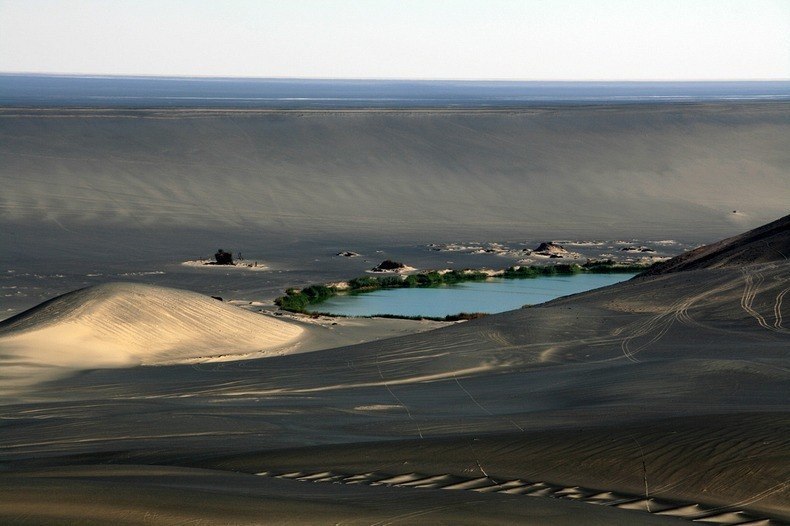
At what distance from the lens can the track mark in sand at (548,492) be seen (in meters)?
7.39

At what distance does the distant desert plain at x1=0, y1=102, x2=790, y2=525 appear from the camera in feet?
25.9

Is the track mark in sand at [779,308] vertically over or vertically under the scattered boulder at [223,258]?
over

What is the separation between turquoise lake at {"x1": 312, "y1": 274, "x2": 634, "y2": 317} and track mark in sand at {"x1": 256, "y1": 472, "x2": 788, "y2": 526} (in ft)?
51.0

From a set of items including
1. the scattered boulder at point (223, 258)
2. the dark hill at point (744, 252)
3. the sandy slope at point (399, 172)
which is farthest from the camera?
the sandy slope at point (399, 172)

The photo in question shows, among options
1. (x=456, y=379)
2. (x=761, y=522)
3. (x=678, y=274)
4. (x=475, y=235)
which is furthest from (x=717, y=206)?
(x=761, y=522)

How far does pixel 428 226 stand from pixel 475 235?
2.41m

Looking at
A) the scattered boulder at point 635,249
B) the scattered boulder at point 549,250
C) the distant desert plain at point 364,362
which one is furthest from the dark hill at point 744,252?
the scattered boulder at point 635,249

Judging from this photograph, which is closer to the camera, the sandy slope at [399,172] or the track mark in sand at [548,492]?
the track mark in sand at [548,492]

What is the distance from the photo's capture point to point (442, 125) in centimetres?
6006

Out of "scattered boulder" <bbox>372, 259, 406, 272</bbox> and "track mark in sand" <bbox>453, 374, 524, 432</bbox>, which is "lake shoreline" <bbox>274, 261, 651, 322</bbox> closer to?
"scattered boulder" <bbox>372, 259, 406, 272</bbox>

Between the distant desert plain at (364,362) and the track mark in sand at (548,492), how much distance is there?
27 mm

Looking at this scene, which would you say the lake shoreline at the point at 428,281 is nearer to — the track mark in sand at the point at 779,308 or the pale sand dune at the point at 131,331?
the pale sand dune at the point at 131,331

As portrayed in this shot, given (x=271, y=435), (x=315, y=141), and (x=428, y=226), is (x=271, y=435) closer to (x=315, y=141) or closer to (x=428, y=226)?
(x=428, y=226)

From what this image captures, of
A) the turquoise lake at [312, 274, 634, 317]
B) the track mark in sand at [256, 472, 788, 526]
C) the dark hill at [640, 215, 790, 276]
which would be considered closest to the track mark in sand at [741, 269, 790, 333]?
the dark hill at [640, 215, 790, 276]
